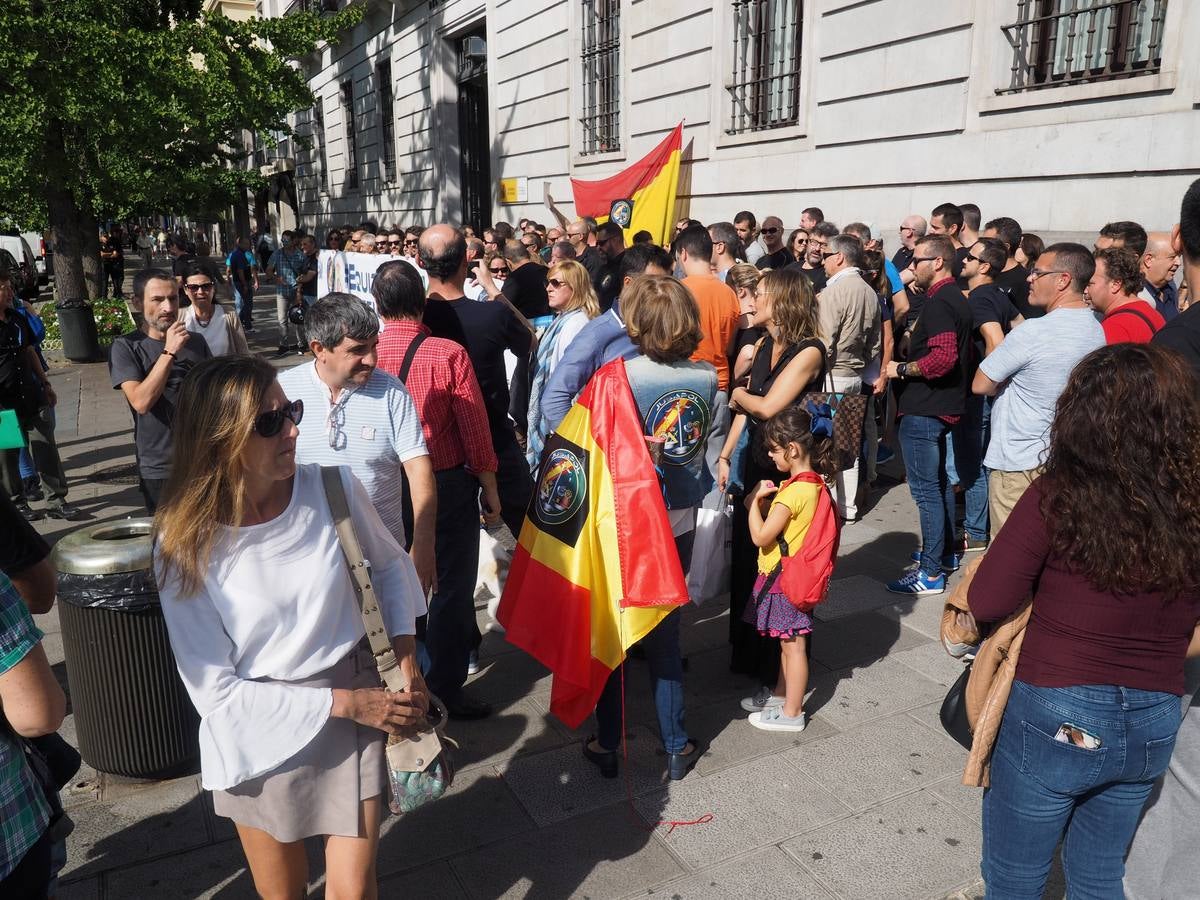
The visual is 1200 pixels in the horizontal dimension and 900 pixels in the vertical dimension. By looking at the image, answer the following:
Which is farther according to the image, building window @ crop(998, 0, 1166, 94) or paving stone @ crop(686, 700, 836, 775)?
building window @ crop(998, 0, 1166, 94)

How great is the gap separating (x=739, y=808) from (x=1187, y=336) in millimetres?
2239

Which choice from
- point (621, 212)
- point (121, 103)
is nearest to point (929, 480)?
point (621, 212)

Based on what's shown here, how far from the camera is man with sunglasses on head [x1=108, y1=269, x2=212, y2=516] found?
4.64 m

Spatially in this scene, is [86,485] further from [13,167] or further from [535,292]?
[13,167]

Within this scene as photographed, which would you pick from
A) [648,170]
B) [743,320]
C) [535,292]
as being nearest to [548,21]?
[648,170]

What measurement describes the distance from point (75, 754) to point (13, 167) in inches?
494

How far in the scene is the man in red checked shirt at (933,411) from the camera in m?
5.50

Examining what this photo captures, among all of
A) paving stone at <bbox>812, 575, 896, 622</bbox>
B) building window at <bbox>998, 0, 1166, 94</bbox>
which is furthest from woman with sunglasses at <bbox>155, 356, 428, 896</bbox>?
building window at <bbox>998, 0, 1166, 94</bbox>

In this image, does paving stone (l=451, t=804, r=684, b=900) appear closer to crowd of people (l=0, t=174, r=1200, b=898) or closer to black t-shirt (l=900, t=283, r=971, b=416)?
crowd of people (l=0, t=174, r=1200, b=898)

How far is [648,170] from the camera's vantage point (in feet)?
41.9

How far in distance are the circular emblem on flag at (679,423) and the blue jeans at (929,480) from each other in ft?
7.76

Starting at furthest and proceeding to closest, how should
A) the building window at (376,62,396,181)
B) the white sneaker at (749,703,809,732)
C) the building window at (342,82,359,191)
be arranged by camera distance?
1. the building window at (342,82,359,191)
2. the building window at (376,62,396,181)
3. the white sneaker at (749,703,809,732)

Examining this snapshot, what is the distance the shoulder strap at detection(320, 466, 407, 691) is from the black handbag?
4.89 ft

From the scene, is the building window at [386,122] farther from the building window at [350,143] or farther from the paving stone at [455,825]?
the paving stone at [455,825]
